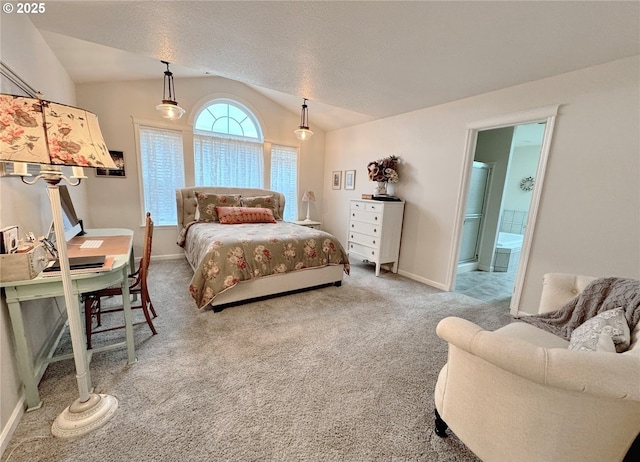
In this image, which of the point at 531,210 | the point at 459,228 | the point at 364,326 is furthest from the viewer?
the point at 459,228

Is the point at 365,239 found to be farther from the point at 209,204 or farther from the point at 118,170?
the point at 118,170

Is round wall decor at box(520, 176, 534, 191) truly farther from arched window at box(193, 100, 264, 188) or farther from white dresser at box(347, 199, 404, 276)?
arched window at box(193, 100, 264, 188)

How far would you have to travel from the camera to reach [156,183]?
407 centimetres

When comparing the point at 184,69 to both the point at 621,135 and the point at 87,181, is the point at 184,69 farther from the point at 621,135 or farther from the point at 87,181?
the point at 621,135

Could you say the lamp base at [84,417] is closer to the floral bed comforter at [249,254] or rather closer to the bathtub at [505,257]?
the floral bed comforter at [249,254]

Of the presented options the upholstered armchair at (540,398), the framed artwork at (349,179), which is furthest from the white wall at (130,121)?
the upholstered armchair at (540,398)

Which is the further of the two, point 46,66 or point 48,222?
point 46,66

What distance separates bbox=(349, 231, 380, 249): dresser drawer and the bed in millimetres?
747

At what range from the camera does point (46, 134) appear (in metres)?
1.04

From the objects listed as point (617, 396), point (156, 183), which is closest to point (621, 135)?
point (617, 396)

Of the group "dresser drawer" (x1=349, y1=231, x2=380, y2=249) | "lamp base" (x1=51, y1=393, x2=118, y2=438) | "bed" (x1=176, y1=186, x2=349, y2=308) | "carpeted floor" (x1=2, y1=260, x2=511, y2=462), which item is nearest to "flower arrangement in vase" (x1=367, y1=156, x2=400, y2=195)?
"dresser drawer" (x1=349, y1=231, x2=380, y2=249)

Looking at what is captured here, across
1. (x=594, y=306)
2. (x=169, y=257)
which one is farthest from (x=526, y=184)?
(x=169, y=257)

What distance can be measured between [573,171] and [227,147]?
461 cm

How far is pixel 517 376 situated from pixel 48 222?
10.6ft
